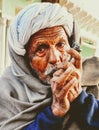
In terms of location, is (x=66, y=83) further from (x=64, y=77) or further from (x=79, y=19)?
(x=79, y=19)

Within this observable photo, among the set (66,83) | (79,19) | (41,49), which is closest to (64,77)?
(66,83)

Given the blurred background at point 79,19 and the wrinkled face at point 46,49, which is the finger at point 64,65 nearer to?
the wrinkled face at point 46,49

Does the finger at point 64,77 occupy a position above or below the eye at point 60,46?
below

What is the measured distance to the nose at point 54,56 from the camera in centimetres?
63

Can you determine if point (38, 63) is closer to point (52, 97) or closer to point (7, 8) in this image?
point (52, 97)

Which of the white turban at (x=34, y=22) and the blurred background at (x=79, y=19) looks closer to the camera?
the white turban at (x=34, y=22)

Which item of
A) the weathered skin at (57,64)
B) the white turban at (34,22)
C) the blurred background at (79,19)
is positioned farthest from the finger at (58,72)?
the blurred background at (79,19)

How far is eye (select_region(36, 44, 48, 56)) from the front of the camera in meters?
0.65

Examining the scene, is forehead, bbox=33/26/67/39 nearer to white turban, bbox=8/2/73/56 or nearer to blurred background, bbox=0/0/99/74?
white turban, bbox=8/2/73/56

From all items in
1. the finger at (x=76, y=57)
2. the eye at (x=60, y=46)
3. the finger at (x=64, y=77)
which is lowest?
the finger at (x=64, y=77)

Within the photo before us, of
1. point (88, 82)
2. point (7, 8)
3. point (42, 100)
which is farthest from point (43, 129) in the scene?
point (7, 8)

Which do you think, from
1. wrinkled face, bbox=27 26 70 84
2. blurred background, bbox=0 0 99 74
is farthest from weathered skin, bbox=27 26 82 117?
blurred background, bbox=0 0 99 74

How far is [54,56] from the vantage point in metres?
0.63

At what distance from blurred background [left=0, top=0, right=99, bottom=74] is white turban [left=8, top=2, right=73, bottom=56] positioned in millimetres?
1527
